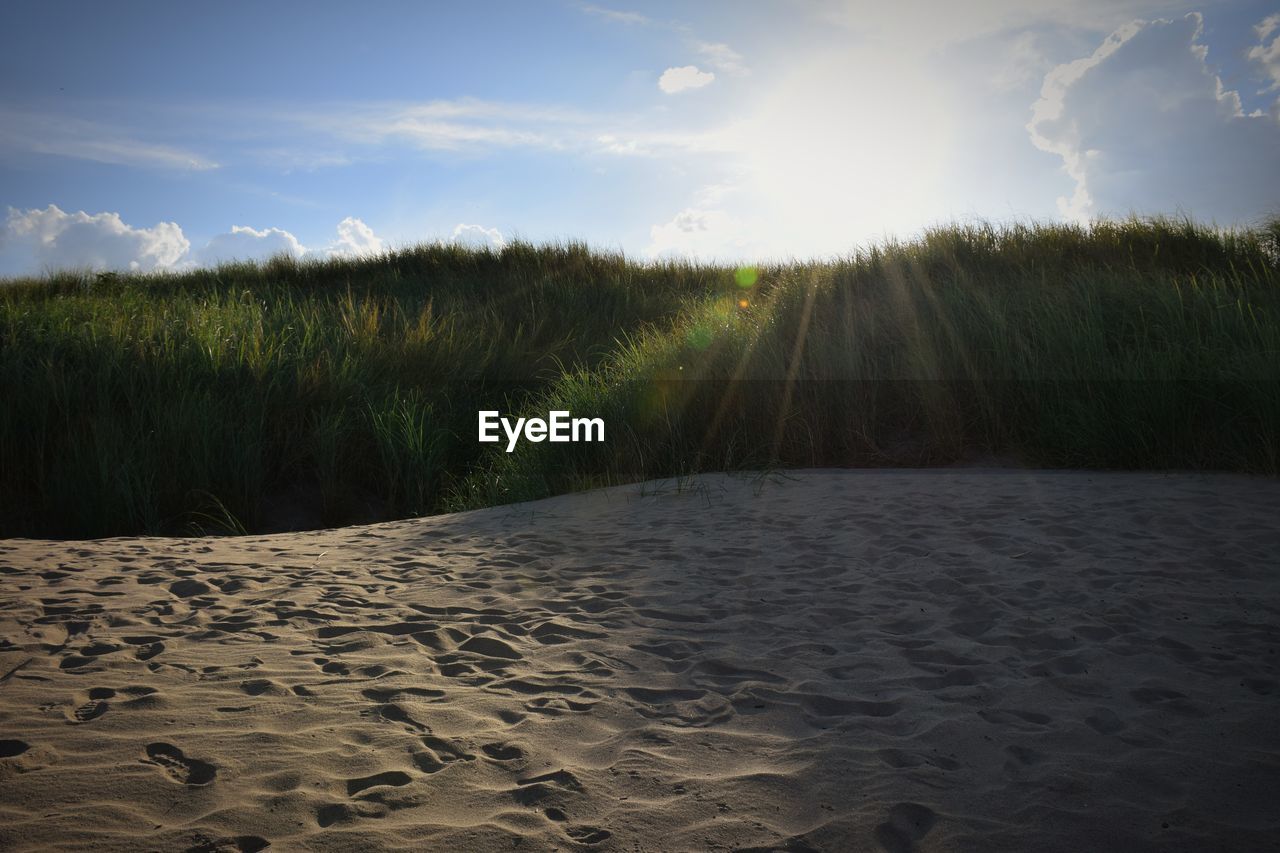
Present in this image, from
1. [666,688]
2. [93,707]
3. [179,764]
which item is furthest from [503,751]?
[93,707]

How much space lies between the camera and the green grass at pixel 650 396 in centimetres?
682

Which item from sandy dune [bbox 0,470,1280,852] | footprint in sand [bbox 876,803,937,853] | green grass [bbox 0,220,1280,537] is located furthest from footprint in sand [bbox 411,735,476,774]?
green grass [bbox 0,220,1280,537]

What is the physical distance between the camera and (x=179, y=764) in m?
2.40

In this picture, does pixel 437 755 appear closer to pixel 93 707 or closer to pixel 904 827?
pixel 93 707

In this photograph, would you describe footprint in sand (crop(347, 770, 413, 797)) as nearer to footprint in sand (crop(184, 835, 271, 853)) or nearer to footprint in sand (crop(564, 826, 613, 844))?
footprint in sand (crop(184, 835, 271, 853))

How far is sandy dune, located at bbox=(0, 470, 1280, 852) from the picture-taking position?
2209 mm

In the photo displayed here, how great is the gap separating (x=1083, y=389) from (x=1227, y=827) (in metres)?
5.83

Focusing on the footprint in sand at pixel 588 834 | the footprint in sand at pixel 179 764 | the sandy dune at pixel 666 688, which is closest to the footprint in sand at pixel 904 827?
the sandy dune at pixel 666 688

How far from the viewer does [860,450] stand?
25.3 feet

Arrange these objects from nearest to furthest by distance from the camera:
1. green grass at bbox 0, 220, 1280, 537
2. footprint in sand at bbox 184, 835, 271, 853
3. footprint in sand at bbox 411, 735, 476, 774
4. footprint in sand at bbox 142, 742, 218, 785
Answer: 1. footprint in sand at bbox 184, 835, 271, 853
2. footprint in sand at bbox 142, 742, 218, 785
3. footprint in sand at bbox 411, 735, 476, 774
4. green grass at bbox 0, 220, 1280, 537

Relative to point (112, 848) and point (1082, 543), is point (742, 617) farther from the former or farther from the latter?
point (112, 848)

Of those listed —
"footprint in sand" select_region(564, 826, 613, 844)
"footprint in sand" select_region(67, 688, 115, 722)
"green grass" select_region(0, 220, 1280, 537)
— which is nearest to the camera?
"footprint in sand" select_region(564, 826, 613, 844)

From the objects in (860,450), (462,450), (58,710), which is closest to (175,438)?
(462,450)

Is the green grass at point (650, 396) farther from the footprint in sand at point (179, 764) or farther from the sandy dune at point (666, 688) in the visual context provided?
the footprint in sand at point (179, 764)
